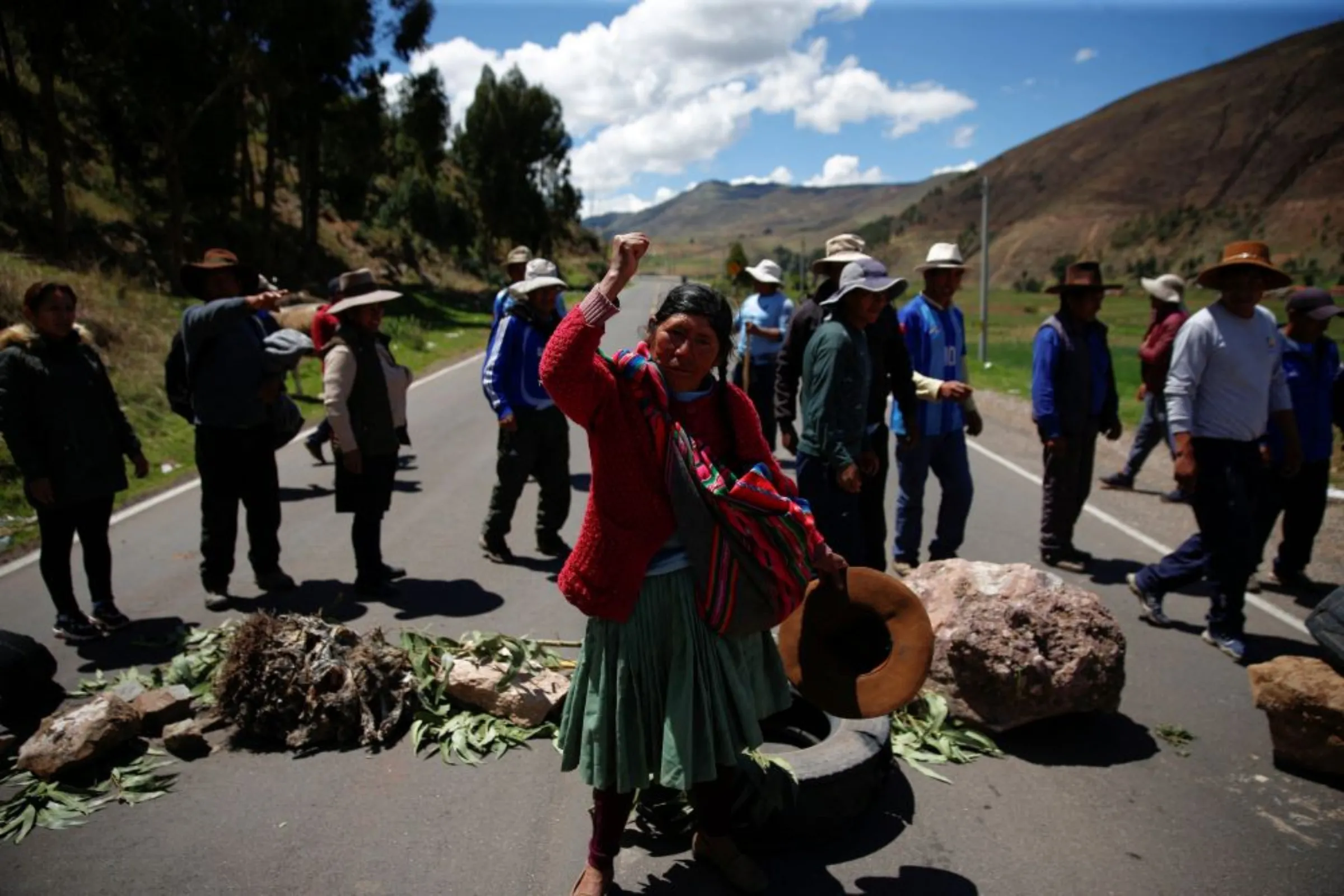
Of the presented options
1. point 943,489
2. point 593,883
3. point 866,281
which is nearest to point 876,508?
point 943,489

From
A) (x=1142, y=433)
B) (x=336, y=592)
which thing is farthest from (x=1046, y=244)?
(x=336, y=592)

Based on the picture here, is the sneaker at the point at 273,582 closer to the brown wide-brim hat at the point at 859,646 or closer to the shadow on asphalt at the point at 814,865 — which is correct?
the shadow on asphalt at the point at 814,865

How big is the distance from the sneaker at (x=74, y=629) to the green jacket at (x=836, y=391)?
4282mm

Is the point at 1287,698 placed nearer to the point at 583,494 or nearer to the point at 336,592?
the point at 336,592

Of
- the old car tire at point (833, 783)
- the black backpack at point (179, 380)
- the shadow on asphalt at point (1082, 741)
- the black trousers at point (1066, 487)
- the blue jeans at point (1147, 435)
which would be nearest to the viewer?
the old car tire at point (833, 783)

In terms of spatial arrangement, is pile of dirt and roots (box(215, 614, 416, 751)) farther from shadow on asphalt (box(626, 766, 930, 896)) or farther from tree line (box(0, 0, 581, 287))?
tree line (box(0, 0, 581, 287))

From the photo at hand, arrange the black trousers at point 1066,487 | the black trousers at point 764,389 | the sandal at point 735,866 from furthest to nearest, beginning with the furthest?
the black trousers at point 764,389, the black trousers at point 1066,487, the sandal at point 735,866

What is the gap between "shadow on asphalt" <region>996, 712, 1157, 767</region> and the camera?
4320 mm

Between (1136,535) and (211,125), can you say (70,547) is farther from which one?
(211,125)

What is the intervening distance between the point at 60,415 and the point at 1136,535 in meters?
7.88

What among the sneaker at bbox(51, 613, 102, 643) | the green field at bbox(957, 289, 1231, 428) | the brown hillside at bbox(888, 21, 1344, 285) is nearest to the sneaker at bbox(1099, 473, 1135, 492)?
the green field at bbox(957, 289, 1231, 428)

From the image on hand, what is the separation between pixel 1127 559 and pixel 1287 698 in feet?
11.0

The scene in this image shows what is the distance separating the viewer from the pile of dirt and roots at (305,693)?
435cm

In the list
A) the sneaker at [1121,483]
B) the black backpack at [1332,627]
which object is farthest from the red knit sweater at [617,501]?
the sneaker at [1121,483]
